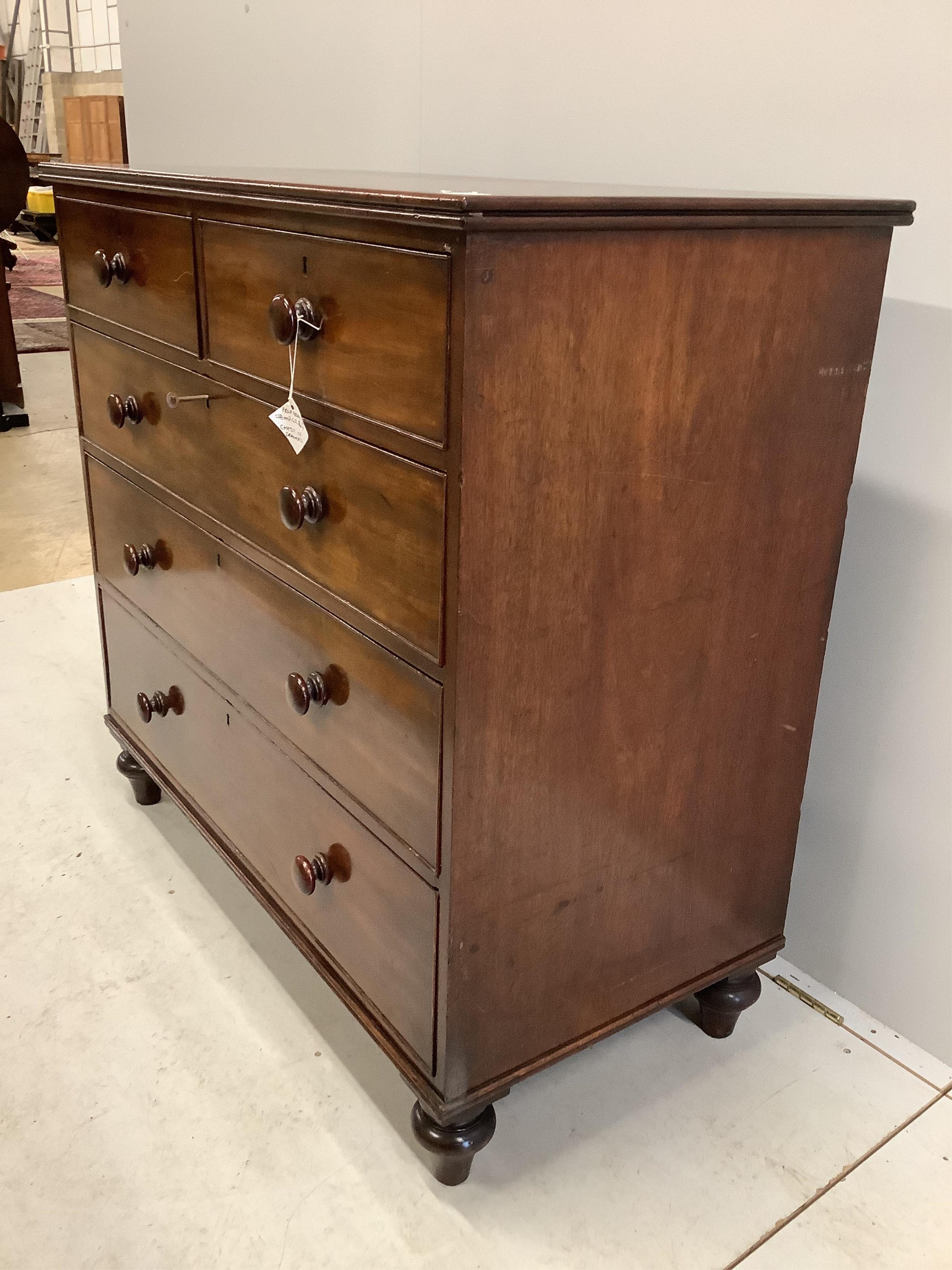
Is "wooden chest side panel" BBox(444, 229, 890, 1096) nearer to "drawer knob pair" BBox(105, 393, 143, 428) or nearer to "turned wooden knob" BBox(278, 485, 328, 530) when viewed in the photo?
"turned wooden knob" BBox(278, 485, 328, 530)

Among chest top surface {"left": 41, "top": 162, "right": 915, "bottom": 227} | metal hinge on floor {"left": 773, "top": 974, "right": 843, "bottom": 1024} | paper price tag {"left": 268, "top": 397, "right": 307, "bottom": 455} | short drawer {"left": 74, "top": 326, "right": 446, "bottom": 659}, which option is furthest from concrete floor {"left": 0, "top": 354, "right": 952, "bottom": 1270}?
chest top surface {"left": 41, "top": 162, "right": 915, "bottom": 227}

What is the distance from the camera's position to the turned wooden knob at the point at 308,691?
3.70ft

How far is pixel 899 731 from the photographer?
4.30 ft

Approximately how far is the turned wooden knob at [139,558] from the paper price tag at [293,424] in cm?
52

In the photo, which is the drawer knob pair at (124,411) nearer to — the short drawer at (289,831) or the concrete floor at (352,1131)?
the short drawer at (289,831)

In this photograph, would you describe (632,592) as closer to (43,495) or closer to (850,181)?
(850,181)

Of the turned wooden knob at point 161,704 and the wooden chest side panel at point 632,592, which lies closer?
the wooden chest side panel at point 632,592

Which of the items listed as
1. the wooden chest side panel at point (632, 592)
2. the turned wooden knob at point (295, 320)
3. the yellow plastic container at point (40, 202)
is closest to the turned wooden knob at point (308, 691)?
the wooden chest side panel at point (632, 592)

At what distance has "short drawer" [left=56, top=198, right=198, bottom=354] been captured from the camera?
122 cm

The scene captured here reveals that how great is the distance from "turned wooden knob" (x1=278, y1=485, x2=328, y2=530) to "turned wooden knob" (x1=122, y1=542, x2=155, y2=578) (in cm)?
52

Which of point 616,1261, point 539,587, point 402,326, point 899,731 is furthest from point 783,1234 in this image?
point 402,326

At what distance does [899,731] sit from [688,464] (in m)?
0.53

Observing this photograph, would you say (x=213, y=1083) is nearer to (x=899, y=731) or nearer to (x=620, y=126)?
(x=899, y=731)

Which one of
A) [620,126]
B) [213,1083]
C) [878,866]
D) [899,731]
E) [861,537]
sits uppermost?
[620,126]
